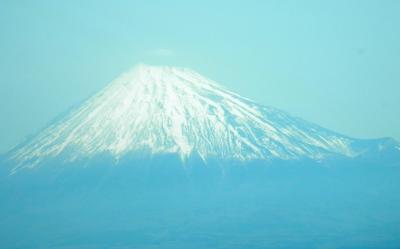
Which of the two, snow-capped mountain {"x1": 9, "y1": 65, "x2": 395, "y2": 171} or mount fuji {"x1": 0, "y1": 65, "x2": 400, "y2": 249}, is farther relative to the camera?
snow-capped mountain {"x1": 9, "y1": 65, "x2": 395, "y2": 171}

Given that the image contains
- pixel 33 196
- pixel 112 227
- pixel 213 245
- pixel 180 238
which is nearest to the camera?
pixel 213 245

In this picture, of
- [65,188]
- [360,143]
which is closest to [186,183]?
[65,188]

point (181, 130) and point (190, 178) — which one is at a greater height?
point (181, 130)

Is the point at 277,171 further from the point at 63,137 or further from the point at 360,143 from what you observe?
the point at 63,137

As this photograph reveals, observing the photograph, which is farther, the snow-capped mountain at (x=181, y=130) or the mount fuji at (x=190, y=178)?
the snow-capped mountain at (x=181, y=130)

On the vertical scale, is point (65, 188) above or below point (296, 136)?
below

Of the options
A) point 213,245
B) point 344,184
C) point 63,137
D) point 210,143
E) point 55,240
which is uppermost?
point 63,137

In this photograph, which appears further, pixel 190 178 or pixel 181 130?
pixel 181 130

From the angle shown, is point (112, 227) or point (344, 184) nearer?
point (112, 227)
